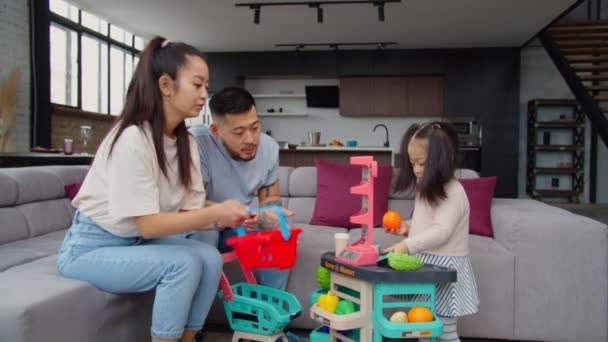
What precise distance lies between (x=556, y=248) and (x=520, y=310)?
0.33 metres

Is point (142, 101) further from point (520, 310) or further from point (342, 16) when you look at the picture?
point (342, 16)

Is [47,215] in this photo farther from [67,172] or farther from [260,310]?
[260,310]

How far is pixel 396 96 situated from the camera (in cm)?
842

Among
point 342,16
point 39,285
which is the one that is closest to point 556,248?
point 39,285

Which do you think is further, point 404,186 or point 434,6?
point 434,6

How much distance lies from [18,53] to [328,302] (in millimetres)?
5303

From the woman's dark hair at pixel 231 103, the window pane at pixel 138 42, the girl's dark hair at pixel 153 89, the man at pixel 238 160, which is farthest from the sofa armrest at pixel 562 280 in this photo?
the window pane at pixel 138 42

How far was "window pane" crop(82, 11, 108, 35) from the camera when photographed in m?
6.88

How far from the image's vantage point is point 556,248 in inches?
87.7

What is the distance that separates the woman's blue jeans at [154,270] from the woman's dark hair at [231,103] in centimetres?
52

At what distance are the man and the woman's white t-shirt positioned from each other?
0.25 metres

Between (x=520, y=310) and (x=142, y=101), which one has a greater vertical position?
(x=142, y=101)

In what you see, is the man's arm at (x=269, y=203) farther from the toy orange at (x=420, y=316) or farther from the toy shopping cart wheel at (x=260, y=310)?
the toy orange at (x=420, y=316)

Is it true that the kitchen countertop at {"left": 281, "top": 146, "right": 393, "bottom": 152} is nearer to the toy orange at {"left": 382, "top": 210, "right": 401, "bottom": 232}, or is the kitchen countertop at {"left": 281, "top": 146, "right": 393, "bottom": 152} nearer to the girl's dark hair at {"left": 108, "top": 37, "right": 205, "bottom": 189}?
the toy orange at {"left": 382, "top": 210, "right": 401, "bottom": 232}
